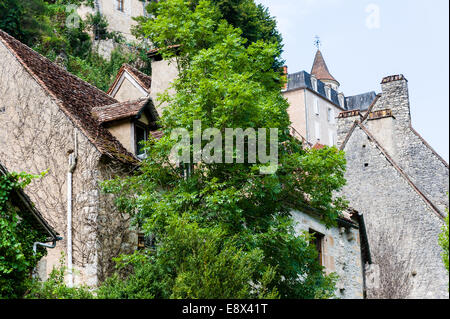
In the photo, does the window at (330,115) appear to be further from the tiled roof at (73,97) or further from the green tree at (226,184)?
the green tree at (226,184)

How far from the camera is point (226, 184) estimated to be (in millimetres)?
13227

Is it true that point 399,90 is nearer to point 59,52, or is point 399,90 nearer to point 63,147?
point 63,147

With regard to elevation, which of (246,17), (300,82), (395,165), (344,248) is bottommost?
(344,248)

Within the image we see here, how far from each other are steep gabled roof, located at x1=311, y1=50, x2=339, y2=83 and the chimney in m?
41.5

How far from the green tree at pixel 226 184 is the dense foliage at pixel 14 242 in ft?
5.73

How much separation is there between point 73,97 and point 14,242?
6329mm

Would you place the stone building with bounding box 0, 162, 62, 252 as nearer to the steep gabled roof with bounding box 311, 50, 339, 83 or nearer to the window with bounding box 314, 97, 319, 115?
the window with bounding box 314, 97, 319, 115

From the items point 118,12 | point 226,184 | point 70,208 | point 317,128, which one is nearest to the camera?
point 226,184

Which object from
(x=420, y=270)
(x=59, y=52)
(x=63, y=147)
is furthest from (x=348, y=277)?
(x=59, y=52)

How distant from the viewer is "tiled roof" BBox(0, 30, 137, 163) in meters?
15.6

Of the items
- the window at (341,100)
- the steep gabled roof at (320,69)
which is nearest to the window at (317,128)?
the window at (341,100)

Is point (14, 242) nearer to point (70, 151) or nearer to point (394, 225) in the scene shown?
point (70, 151)

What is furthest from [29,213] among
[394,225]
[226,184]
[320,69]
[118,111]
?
[320,69]

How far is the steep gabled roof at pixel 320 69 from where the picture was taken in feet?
226
